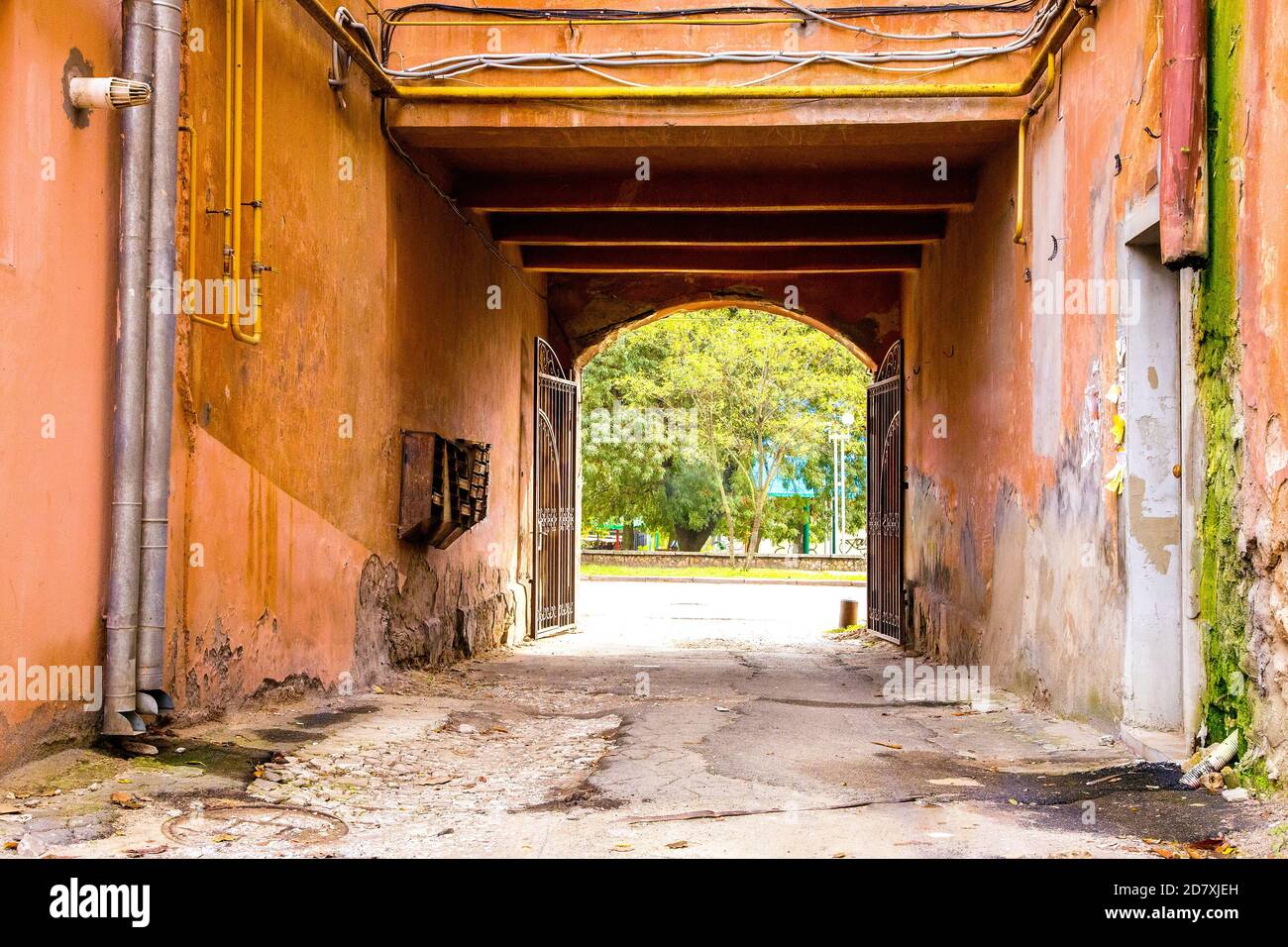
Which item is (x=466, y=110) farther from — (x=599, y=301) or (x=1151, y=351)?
(x=599, y=301)

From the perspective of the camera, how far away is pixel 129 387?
4.54m

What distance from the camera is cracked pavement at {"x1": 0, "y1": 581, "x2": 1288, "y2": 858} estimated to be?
3775 mm

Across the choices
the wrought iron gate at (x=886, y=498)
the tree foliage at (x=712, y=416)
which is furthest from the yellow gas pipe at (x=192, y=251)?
the tree foliage at (x=712, y=416)

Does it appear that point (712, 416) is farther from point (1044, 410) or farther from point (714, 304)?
point (1044, 410)

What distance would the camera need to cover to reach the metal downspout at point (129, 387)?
4461mm

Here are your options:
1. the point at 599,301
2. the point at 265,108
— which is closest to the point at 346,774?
the point at 265,108

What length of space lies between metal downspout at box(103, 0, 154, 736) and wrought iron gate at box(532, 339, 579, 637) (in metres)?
7.92

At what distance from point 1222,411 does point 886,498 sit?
8516 millimetres

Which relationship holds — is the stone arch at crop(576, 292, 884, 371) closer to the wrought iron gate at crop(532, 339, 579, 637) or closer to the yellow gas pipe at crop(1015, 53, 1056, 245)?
the wrought iron gate at crop(532, 339, 579, 637)

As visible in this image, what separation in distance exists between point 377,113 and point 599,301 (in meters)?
6.37

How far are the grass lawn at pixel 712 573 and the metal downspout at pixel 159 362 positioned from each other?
67.1 ft

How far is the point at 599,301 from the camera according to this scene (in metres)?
13.7

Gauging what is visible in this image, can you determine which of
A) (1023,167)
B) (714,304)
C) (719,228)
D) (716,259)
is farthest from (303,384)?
(714,304)

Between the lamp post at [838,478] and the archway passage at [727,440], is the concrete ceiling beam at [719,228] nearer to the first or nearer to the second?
the archway passage at [727,440]
